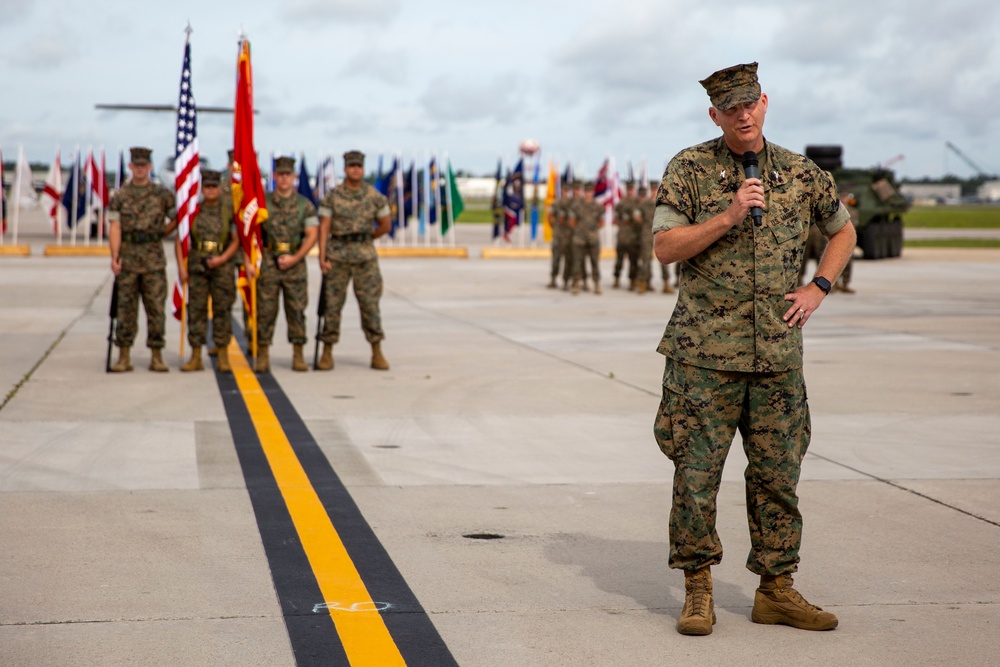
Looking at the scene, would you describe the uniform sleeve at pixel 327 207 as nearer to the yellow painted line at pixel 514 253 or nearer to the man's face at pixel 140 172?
the man's face at pixel 140 172

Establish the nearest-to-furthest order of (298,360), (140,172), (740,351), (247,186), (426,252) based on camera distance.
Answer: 1. (740,351)
2. (140,172)
3. (247,186)
4. (298,360)
5. (426,252)

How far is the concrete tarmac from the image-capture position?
171 inches

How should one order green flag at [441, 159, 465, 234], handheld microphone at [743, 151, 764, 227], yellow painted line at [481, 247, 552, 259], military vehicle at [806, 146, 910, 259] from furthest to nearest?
green flag at [441, 159, 465, 234] < yellow painted line at [481, 247, 552, 259] < military vehicle at [806, 146, 910, 259] < handheld microphone at [743, 151, 764, 227]

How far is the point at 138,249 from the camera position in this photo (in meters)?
11.6

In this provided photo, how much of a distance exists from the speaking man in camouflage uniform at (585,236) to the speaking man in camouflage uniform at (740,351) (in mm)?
17770

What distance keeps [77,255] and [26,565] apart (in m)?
29.6

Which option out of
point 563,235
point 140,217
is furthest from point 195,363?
point 563,235

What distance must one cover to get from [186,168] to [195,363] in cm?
192

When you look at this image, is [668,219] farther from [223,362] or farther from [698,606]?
[223,362]

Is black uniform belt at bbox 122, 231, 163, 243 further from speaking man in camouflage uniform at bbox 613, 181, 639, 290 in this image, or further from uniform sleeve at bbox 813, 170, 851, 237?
speaking man in camouflage uniform at bbox 613, 181, 639, 290

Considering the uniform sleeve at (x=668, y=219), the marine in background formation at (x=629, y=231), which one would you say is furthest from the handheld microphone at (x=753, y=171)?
the marine in background formation at (x=629, y=231)

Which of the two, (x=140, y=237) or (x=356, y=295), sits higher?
(x=140, y=237)

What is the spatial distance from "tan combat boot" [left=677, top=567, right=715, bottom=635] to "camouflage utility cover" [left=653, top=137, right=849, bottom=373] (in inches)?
30.6

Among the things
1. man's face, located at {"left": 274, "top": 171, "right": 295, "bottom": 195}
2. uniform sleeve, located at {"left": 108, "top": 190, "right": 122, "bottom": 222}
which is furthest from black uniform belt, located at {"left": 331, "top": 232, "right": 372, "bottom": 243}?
uniform sleeve, located at {"left": 108, "top": 190, "right": 122, "bottom": 222}
